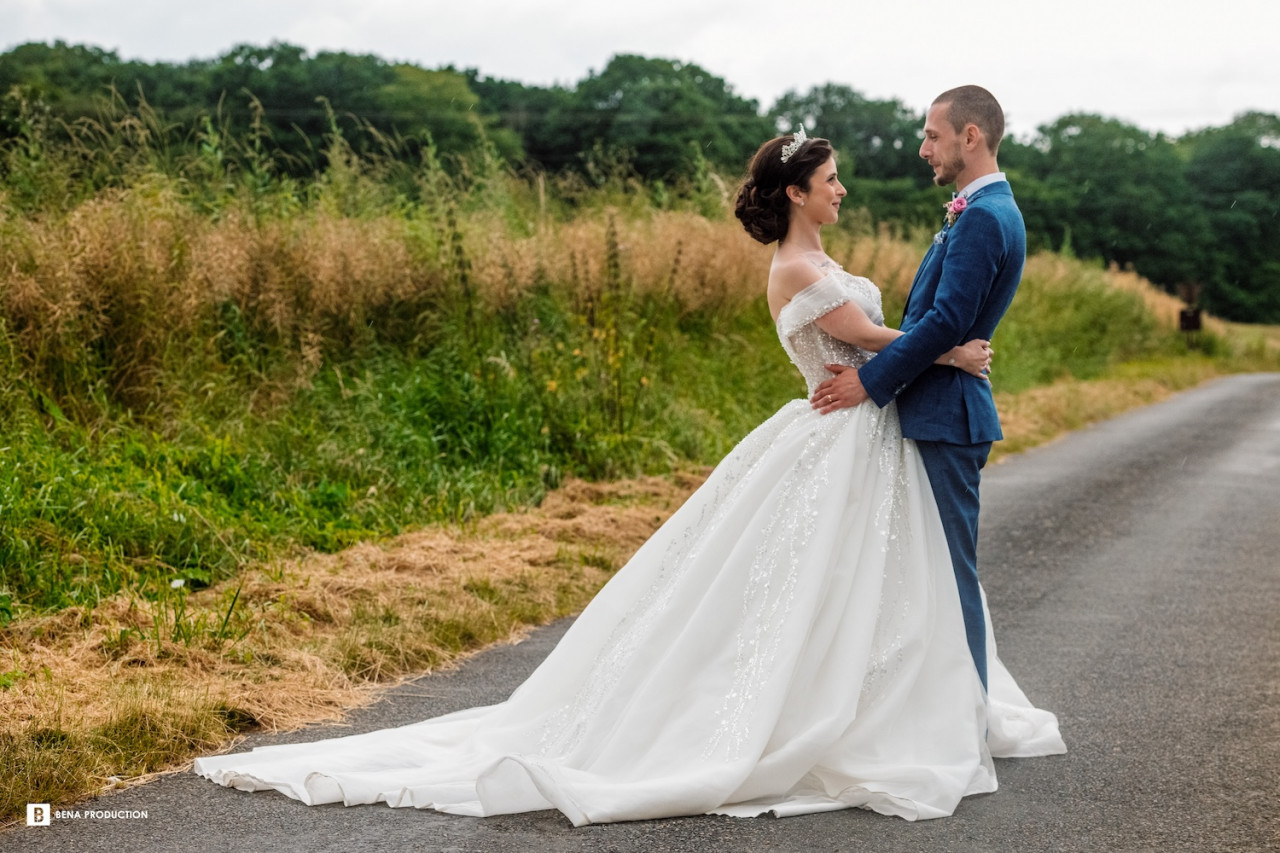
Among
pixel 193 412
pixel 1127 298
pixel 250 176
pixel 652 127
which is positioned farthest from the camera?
pixel 652 127

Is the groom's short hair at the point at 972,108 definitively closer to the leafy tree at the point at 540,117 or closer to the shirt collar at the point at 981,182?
the shirt collar at the point at 981,182

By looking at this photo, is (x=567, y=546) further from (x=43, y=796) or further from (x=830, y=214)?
(x=43, y=796)

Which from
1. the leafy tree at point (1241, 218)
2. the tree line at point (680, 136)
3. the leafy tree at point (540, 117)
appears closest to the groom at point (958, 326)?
the tree line at point (680, 136)

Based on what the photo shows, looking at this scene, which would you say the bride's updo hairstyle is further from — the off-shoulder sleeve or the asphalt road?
the asphalt road

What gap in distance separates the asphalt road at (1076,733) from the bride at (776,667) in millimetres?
106

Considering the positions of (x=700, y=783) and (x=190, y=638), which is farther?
(x=190, y=638)

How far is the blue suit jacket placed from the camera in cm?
395

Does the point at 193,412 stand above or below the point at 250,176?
below

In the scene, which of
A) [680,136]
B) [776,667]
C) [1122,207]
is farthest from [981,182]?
[1122,207]

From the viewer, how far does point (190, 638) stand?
500 centimetres

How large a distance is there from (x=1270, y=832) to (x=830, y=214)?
8.07 ft

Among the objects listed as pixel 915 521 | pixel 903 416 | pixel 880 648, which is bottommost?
pixel 880 648

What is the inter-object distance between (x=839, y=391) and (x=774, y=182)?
80 centimetres

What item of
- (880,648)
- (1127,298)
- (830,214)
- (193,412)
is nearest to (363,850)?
(880,648)
